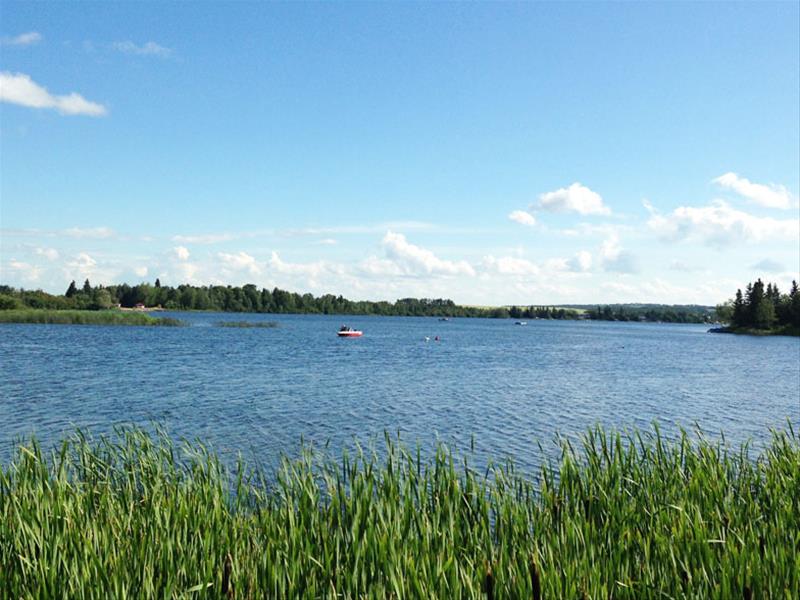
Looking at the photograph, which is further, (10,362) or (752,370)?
(752,370)

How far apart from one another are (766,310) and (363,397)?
434 feet

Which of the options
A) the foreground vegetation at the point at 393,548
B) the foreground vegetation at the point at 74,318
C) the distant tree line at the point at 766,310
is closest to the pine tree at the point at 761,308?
the distant tree line at the point at 766,310

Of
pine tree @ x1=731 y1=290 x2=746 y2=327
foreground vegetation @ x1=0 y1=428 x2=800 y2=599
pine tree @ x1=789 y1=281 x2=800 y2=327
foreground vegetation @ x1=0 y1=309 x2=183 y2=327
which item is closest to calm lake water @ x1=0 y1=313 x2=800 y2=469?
foreground vegetation @ x1=0 y1=428 x2=800 y2=599

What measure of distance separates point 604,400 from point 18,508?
33110mm

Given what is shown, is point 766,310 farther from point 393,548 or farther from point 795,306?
point 393,548

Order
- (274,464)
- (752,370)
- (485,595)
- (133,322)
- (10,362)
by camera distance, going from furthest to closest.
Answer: (133,322)
(752,370)
(10,362)
(274,464)
(485,595)

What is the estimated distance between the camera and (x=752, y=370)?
60.4 m

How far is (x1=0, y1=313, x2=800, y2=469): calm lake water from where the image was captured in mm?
25078

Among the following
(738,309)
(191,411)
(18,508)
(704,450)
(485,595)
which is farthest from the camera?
(738,309)

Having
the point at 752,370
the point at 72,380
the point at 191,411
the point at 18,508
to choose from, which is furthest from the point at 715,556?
the point at 752,370

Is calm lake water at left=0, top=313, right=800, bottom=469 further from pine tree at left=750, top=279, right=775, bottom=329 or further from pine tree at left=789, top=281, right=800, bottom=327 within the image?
pine tree at left=750, top=279, right=775, bottom=329

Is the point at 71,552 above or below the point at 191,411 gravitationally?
above

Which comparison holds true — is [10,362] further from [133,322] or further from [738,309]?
[738,309]

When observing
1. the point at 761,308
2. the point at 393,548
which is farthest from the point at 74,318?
the point at 761,308
